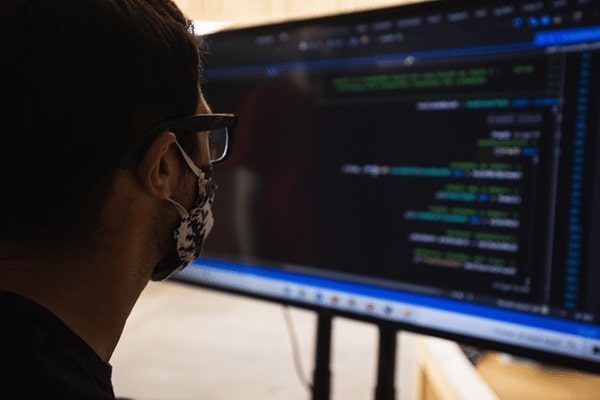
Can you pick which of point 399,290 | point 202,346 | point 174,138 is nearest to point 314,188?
point 399,290

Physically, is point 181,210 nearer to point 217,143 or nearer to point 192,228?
point 192,228

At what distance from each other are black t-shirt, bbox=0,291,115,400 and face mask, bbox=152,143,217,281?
0.18 metres

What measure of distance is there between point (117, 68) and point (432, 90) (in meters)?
0.42

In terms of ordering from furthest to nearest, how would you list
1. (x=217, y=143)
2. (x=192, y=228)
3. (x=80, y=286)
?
(x=217, y=143), (x=192, y=228), (x=80, y=286)

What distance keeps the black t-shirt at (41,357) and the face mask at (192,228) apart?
0.58 ft

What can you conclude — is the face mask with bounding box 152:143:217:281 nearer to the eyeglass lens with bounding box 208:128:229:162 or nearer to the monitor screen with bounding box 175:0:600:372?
the eyeglass lens with bounding box 208:128:229:162

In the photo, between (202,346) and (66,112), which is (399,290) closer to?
(66,112)

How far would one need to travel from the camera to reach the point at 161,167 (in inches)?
24.1

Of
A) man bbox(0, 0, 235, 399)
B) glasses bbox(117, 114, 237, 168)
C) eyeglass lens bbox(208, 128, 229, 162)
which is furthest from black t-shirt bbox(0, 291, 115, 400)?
eyeglass lens bbox(208, 128, 229, 162)

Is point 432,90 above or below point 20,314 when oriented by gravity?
above

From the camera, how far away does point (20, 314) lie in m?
0.48

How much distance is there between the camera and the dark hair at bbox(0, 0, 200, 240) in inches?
19.6

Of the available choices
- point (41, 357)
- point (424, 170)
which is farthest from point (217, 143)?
point (41, 357)

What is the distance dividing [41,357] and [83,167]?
17 centimetres
